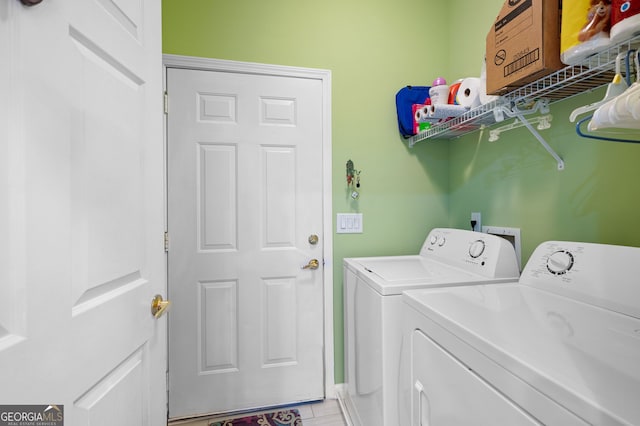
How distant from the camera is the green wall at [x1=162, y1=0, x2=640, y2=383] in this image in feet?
5.56

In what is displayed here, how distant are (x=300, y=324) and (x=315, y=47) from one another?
1.82 metres

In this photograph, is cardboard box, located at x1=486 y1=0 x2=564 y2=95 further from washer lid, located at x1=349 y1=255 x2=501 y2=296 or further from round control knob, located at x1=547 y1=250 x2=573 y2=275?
washer lid, located at x1=349 y1=255 x2=501 y2=296

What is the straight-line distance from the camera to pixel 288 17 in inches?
72.1

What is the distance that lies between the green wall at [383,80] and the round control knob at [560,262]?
0.36 m

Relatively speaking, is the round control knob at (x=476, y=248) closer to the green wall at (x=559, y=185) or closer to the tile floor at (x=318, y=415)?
the green wall at (x=559, y=185)

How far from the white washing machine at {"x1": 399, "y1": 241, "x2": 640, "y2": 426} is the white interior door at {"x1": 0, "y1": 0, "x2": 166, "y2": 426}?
901 millimetres

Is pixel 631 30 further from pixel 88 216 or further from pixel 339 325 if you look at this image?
pixel 339 325

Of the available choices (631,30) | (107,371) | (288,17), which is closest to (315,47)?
(288,17)

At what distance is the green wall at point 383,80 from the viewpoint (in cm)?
169

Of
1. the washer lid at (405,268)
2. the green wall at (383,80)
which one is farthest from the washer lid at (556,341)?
the green wall at (383,80)

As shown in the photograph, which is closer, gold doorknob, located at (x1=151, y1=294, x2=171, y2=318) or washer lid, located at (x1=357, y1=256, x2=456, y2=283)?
gold doorknob, located at (x1=151, y1=294, x2=171, y2=318)

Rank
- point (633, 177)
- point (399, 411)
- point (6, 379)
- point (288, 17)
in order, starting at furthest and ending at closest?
point (288, 17), point (399, 411), point (633, 177), point (6, 379)

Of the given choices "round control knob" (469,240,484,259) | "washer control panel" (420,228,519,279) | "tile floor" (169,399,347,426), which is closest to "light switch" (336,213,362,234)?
"washer control panel" (420,228,519,279)

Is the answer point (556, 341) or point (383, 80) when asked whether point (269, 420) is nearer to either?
point (556, 341)
